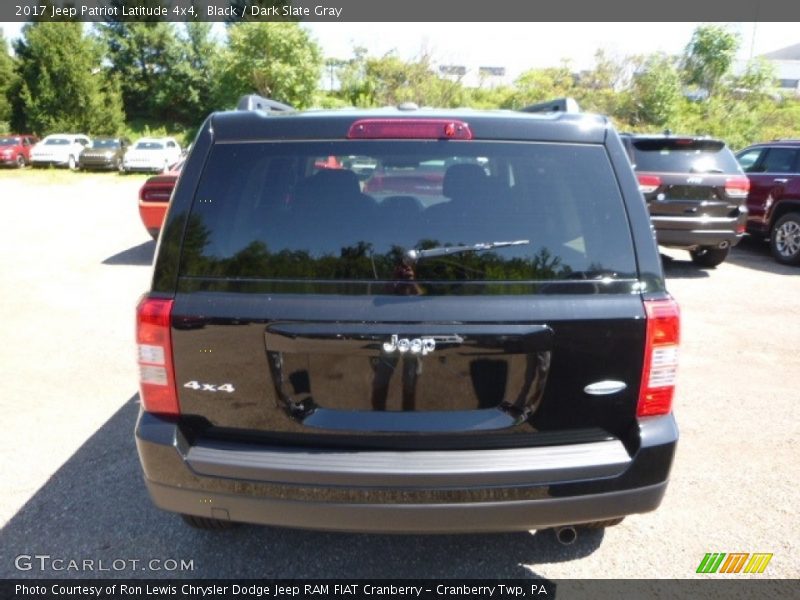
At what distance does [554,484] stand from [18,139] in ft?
119

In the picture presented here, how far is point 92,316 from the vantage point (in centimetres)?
676

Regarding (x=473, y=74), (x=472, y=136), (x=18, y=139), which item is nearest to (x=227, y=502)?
(x=472, y=136)

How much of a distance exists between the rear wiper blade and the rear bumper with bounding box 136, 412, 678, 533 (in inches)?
27.0

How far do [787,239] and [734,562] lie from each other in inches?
330

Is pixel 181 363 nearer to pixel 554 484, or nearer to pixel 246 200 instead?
pixel 246 200

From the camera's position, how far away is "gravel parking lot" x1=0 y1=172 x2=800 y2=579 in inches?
113

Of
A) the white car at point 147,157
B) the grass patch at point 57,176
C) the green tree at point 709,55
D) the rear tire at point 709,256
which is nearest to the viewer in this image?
the rear tire at point 709,256

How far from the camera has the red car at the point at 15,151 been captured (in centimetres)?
3083

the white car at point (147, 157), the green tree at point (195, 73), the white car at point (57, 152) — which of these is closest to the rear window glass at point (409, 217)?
the white car at point (147, 157)

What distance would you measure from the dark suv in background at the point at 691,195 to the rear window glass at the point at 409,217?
6.70 metres

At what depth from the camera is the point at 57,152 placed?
3039 cm

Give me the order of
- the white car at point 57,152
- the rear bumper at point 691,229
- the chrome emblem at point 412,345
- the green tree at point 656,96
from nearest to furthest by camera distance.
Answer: the chrome emblem at point 412,345
the rear bumper at point 691,229
the green tree at point 656,96
the white car at point 57,152

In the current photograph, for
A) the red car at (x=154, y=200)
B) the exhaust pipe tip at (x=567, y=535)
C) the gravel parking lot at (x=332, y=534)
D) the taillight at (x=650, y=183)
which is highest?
the taillight at (x=650, y=183)

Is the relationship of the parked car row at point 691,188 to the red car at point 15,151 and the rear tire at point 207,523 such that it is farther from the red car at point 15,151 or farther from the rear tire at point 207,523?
the red car at point 15,151
